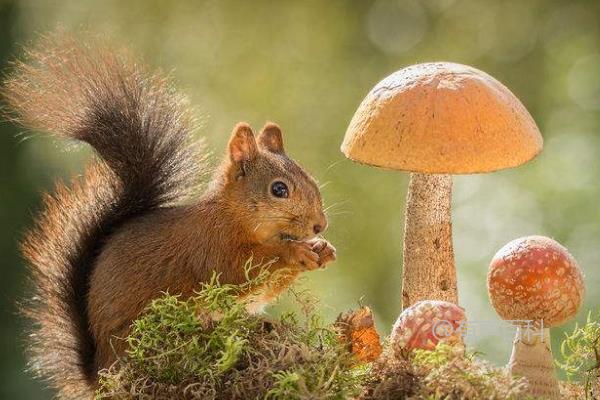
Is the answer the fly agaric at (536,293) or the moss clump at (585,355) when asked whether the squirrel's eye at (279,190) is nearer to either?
the fly agaric at (536,293)

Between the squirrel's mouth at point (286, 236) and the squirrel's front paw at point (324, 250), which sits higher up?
the squirrel's mouth at point (286, 236)

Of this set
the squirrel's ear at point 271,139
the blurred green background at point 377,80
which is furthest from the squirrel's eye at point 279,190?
the blurred green background at point 377,80

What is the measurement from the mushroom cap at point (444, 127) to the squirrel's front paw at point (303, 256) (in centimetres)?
50

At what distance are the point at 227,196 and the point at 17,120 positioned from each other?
92 centimetres

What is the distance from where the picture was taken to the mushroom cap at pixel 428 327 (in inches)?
131

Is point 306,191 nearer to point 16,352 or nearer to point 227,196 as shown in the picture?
point 227,196

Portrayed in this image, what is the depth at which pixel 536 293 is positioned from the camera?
345 centimetres


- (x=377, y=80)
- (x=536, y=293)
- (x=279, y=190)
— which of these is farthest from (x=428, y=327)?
(x=377, y=80)

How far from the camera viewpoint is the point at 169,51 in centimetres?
856

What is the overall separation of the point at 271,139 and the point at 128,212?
0.64 metres

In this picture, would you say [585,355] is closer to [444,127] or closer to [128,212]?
[444,127]

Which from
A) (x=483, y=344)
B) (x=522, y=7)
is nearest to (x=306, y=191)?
(x=483, y=344)

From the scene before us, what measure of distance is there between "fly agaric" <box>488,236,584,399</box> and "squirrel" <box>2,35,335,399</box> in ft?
2.17

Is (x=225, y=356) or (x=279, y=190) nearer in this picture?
(x=225, y=356)
